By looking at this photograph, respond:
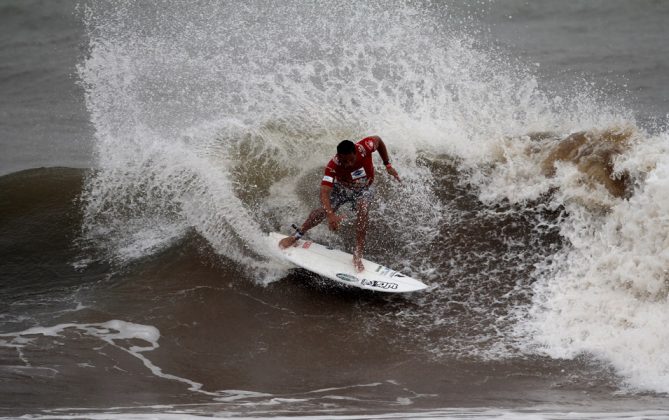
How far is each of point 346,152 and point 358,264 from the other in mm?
1285

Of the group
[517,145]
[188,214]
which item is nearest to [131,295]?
[188,214]

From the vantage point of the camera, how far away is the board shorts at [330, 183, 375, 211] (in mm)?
7211

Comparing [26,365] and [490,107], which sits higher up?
[490,107]

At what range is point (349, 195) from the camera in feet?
24.3

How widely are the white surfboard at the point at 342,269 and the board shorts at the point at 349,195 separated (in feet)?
1.81

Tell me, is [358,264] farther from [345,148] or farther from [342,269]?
[345,148]

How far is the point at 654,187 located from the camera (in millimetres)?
7086

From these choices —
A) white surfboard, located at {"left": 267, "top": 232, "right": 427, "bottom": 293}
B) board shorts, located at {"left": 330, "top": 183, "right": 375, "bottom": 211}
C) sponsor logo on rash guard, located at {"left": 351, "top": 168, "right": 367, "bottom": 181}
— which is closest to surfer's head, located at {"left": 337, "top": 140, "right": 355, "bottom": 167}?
sponsor logo on rash guard, located at {"left": 351, "top": 168, "right": 367, "bottom": 181}

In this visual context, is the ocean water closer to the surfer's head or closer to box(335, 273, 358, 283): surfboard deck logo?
box(335, 273, 358, 283): surfboard deck logo

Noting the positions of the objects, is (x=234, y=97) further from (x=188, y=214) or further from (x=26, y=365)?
(x=26, y=365)

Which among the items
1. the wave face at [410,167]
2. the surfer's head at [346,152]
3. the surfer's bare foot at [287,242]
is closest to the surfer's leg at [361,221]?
the surfer's head at [346,152]

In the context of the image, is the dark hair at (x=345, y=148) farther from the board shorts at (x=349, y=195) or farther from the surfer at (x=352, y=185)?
the board shorts at (x=349, y=195)

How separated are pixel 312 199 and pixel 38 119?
267 inches

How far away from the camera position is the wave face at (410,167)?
21.6 feet
